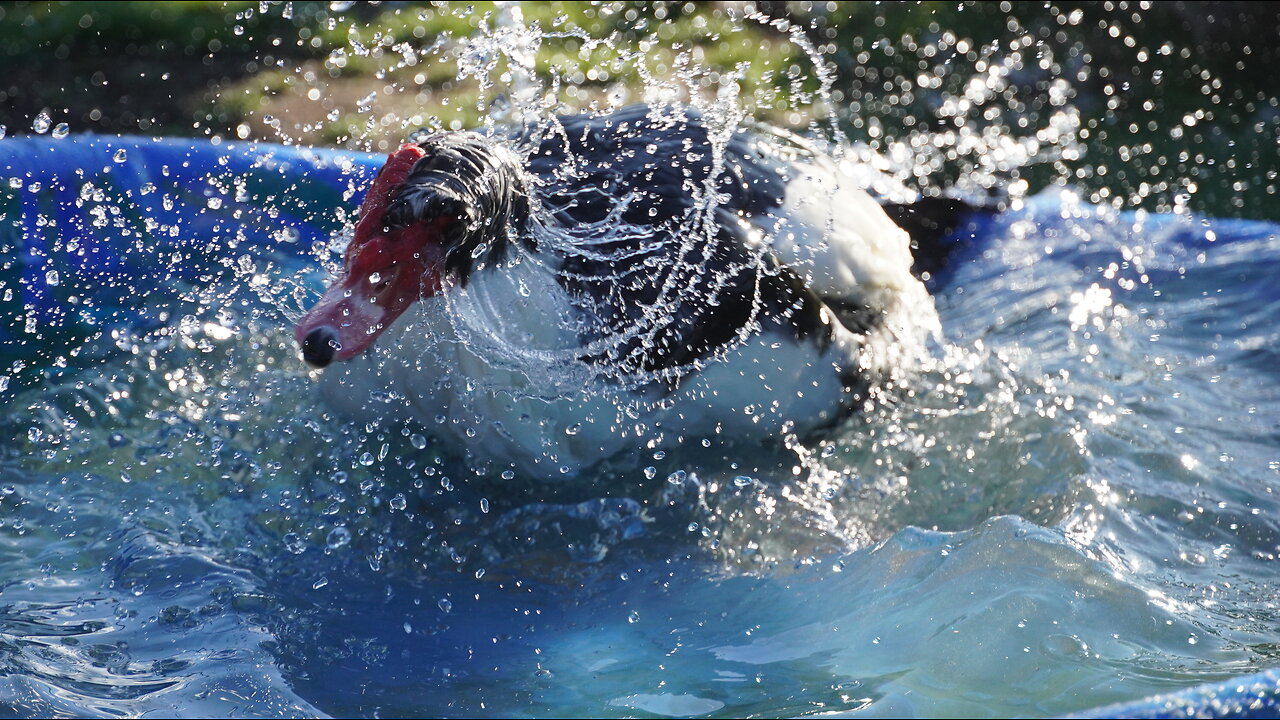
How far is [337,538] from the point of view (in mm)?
2736

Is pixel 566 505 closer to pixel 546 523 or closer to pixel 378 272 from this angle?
pixel 546 523

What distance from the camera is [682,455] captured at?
117 inches

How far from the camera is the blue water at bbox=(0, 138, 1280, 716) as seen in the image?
2363mm

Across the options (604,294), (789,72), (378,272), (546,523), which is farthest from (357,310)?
(789,72)

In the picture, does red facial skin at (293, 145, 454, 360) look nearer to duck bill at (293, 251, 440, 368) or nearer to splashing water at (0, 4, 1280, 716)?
duck bill at (293, 251, 440, 368)

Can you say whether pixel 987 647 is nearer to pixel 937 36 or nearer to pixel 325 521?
→ pixel 325 521

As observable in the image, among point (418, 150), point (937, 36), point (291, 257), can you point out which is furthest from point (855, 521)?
point (937, 36)

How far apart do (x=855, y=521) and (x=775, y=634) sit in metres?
0.47

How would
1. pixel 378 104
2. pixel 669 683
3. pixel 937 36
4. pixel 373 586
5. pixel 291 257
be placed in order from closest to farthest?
pixel 669 683, pixel 373 586, pixel 291 257, pixel 378 104, pixel 937 36

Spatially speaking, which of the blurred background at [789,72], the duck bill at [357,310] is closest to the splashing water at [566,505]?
the duck bill at [357,310]

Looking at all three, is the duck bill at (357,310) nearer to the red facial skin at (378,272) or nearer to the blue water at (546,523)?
the red facial skin at (378,272)

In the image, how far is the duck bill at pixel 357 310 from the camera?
7.74ft

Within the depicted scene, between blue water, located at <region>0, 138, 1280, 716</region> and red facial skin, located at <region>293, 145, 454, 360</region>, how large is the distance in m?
0.53

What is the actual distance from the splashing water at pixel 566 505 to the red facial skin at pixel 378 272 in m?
0.16
